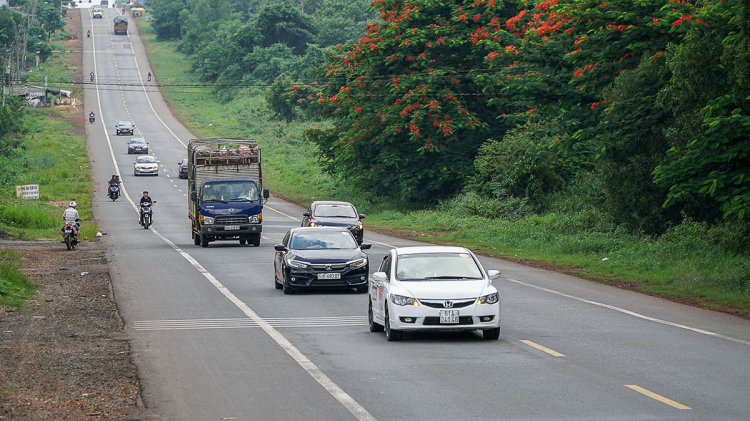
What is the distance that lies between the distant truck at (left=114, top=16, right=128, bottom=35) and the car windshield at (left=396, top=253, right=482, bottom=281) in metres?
169

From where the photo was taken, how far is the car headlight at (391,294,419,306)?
50.7ft

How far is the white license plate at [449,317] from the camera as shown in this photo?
15.4m

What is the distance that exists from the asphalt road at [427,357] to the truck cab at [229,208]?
8.09m

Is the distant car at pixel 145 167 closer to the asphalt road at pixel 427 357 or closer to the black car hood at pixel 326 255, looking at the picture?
the asphalt road at pixel 427 357

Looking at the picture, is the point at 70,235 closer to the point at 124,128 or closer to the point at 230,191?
the point at 230,191

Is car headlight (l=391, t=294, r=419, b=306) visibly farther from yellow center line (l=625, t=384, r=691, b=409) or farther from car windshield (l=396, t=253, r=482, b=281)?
yellow center line (l=625, t=384, r=691, b=409)

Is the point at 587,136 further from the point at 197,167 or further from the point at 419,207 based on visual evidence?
the point at 419,207

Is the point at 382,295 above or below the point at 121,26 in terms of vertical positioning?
below

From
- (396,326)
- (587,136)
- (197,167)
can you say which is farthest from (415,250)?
(197,167)

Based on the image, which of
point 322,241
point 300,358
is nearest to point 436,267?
point 300,358

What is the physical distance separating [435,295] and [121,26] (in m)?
172

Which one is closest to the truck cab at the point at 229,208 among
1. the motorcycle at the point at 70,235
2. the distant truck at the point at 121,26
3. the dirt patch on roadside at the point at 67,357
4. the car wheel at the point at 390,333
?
the motorcycle at the point at 70,235

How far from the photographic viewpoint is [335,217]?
3722 cm

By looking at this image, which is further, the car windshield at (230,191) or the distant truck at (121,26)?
the distant truck at (121,26)
